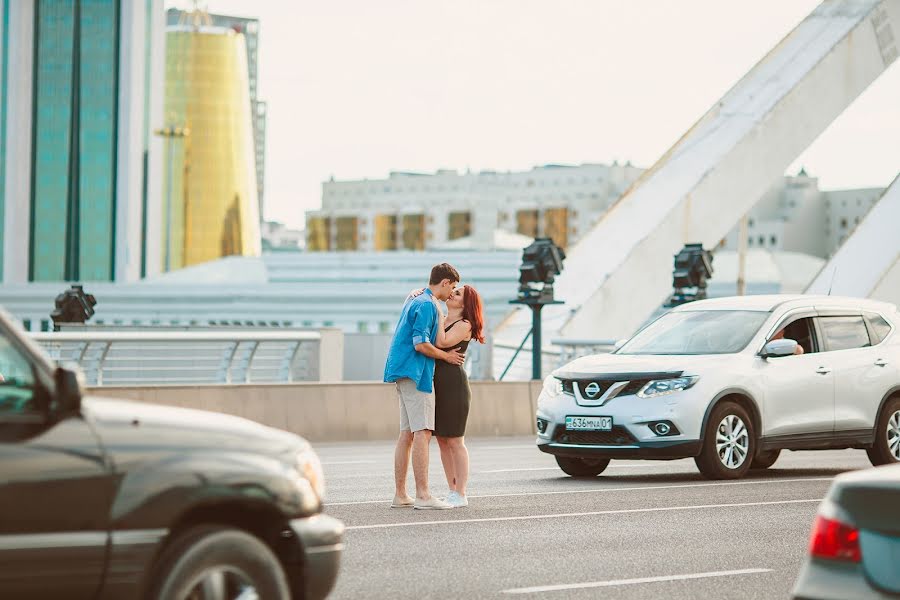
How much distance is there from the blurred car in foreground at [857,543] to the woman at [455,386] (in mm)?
7209

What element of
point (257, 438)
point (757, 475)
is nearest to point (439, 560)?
→ point (257, 438)

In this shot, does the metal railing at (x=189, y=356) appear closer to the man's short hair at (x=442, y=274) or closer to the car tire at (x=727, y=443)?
the car tire at (x=727, y=443)

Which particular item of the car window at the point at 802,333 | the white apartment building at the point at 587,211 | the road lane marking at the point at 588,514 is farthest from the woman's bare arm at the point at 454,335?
the white apartment building at the point at 587,211

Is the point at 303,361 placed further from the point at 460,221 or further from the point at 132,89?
the point at 460,221

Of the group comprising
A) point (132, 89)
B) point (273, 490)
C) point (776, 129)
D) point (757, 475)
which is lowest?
→ point (757, 475)

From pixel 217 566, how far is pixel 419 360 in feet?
21.8

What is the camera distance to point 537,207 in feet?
636

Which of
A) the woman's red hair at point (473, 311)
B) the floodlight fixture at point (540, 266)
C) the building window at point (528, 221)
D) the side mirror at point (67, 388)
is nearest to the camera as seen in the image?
the side mirror at point (67, 388)

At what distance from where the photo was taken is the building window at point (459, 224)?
7318 inches

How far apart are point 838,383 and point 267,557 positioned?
35.8 feet

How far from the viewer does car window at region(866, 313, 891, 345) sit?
16781 millimetres

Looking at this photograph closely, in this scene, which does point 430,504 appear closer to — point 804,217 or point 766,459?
point 766,459

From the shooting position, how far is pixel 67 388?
5492mm

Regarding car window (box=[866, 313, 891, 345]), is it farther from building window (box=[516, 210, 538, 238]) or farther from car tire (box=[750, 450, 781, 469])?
building window (box=[516, 210, 538, 238])
